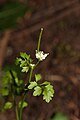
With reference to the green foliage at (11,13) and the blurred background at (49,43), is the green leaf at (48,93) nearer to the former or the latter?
the blurred background at (49,43)

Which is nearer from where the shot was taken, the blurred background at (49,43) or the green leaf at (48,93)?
the green leaf at (48,93)

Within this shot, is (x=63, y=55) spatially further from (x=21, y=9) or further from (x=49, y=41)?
(x=21, y=9)

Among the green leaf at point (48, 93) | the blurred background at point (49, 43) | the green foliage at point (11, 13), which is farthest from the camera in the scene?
the green foliage at point (11, 13)

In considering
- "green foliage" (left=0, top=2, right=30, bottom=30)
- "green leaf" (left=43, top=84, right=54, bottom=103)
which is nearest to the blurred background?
"green foliage" (left=0, top=2, right=30, bottom=30)

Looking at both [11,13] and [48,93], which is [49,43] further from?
[48,93]

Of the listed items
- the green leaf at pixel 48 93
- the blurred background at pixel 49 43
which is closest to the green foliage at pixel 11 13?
the blurred background at pixel 49 43

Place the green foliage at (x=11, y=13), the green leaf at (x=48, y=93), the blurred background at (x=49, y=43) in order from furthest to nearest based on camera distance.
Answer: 1. the green foliage at (x=11, y=13)
2. the blurred background at (x=49, y=43)
3. the green leaf at (x=48, y=93)

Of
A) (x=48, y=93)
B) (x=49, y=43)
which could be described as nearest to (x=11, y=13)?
(x=49, y=43)

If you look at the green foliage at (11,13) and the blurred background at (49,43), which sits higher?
the green foliage at (11,13)
